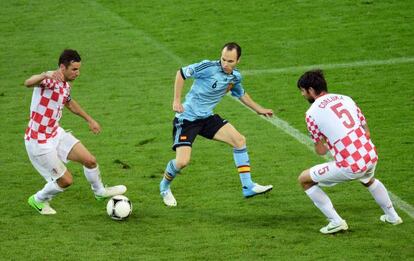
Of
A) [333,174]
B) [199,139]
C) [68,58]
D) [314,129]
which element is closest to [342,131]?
[314,129]

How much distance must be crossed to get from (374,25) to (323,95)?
9.40 meters

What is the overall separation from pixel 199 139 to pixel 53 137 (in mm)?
3493

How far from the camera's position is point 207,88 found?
11148mm

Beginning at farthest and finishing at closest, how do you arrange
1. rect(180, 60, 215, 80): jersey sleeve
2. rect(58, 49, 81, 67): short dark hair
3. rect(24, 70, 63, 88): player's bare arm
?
rect(180, 60, 215, 80): jersey sleeve
rect(58, 49, 81, 67): short dark hair
rect(24, 70, 63, 88): player's bare arm

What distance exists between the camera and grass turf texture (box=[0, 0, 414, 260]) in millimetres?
9789

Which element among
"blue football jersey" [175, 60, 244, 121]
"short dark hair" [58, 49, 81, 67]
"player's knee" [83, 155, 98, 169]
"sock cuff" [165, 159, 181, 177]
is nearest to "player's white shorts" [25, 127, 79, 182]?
"player's knee" [83, 155, 98, 169]

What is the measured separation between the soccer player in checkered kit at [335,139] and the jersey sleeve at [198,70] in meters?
1.68

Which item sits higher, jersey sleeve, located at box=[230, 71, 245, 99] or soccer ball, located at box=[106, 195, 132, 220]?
jersey sleeve, located at box=[230, 71, 245, 99]

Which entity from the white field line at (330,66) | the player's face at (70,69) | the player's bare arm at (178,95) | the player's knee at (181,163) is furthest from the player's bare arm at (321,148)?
the white field line at (330,66)

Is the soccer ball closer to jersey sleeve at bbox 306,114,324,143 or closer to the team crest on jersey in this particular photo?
the team crest on jersey

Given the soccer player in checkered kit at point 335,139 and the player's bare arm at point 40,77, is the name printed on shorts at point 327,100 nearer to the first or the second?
the soccer player in checkered kit at point 335,139

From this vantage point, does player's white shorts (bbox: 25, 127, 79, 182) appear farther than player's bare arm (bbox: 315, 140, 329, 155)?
Yes

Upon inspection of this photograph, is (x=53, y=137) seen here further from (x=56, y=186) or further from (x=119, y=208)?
(x=119, y=208)

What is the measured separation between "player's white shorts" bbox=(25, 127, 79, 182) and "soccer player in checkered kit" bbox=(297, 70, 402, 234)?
2.82 metres
